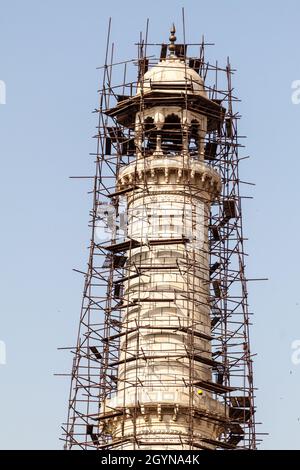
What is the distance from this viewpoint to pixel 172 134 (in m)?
67.5

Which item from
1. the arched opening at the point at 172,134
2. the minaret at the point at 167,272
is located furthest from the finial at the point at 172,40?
the arched opening at the point at 172,134

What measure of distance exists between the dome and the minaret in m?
0.05

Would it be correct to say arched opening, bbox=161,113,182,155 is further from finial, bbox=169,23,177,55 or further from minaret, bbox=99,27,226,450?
finial, bbox=169,23,177,55

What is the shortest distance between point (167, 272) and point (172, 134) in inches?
289

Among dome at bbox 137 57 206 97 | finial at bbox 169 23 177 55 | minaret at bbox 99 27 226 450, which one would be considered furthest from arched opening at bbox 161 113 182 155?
finial at bbox 169 23 177 55

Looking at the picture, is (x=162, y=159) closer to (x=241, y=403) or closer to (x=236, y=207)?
(x=236, y=207)

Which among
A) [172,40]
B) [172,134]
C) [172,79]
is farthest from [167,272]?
[172,40]

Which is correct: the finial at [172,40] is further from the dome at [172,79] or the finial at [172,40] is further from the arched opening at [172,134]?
the arched opening at [172,134]

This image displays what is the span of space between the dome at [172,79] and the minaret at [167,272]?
0.05 metres

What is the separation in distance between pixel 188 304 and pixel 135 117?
1083 centimetres

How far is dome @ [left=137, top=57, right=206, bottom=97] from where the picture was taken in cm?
6744

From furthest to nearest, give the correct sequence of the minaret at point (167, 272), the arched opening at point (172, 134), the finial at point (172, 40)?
1. the finial at point (172, 40)
2. the arched opening at point (172, 134)
3. the minaret at point (167, 272)

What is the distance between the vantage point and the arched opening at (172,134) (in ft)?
220
